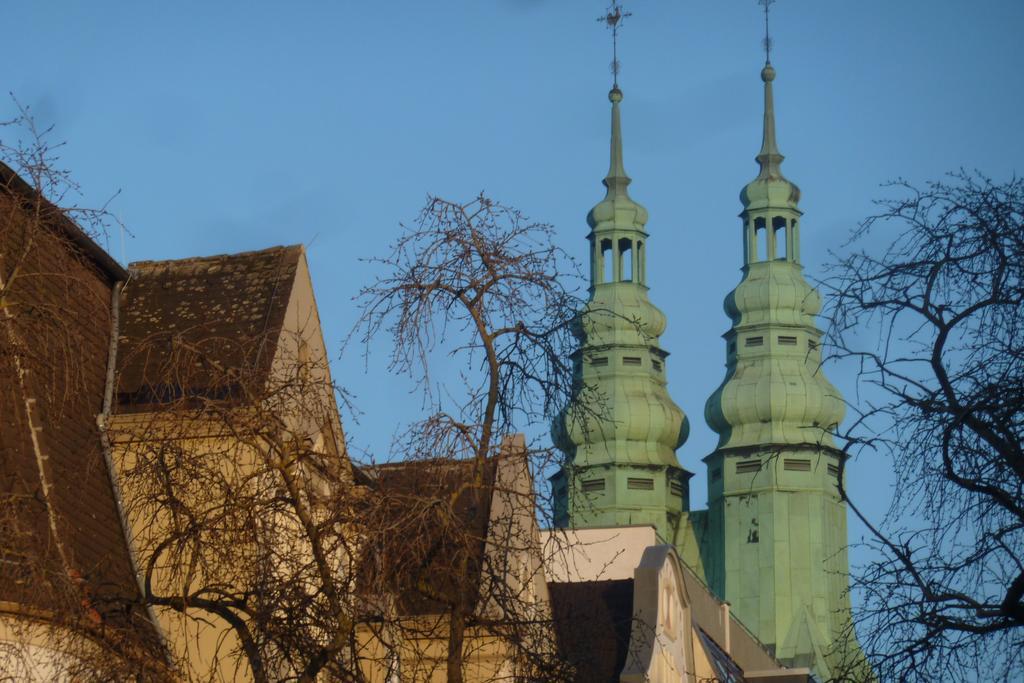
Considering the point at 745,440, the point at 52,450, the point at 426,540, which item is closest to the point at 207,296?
the point at 52,450

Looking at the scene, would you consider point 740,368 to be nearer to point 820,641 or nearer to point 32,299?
point 820,641

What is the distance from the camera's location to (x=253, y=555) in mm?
14477

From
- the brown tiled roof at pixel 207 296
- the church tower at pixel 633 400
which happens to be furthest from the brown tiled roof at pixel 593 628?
the church tower at pixel 633 400

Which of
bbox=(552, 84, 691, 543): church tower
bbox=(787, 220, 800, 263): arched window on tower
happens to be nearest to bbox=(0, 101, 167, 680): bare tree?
bbox=(552, 84, 691, 543): church tower

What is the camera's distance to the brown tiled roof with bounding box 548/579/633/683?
16969mm

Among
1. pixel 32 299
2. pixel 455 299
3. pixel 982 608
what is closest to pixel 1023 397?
pixel 982 608

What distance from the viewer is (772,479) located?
10462 cm

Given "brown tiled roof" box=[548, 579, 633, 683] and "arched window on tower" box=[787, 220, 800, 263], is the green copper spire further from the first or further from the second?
"brown tiled roof" box=[548, 579, 633, 683]

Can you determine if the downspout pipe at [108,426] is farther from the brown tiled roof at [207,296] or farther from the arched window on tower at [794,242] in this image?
the arched window on tower at [794,242]

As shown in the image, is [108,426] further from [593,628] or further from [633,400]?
[633,400]

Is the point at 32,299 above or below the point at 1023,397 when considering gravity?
above

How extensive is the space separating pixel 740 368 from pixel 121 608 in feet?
308

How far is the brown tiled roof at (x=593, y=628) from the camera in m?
17.0

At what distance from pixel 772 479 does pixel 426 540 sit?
3589 inches
